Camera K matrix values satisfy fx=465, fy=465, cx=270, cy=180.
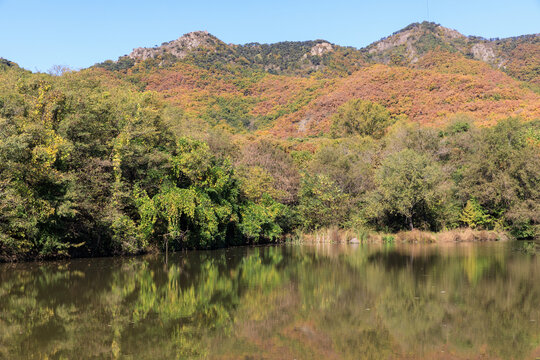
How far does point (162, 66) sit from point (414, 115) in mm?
62941

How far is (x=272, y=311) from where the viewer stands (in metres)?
12.3

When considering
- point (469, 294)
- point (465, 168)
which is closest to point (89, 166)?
point (469, 294)

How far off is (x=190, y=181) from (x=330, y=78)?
83957mm

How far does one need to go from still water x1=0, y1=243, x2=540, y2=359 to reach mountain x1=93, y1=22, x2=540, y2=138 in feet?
127

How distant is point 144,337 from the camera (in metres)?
9.81

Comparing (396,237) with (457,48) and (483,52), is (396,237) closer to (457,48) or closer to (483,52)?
(457,48)

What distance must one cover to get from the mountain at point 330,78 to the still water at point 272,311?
127 feet

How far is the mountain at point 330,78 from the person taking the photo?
73.7m

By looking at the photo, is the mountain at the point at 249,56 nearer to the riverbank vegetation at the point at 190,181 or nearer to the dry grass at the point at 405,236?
the riverbank vegetation at the point at 190,181

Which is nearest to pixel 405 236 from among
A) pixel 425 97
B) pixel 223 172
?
pixel 223 172

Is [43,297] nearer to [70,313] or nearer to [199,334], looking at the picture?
[70,313]

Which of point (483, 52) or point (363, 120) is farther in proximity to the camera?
point (483, 52)

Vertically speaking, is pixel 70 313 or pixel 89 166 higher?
pixel 89 166

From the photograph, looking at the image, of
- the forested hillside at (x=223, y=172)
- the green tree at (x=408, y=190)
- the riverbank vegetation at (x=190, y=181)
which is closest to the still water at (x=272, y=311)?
the riverbank vegetation at (x=190, y=181)
